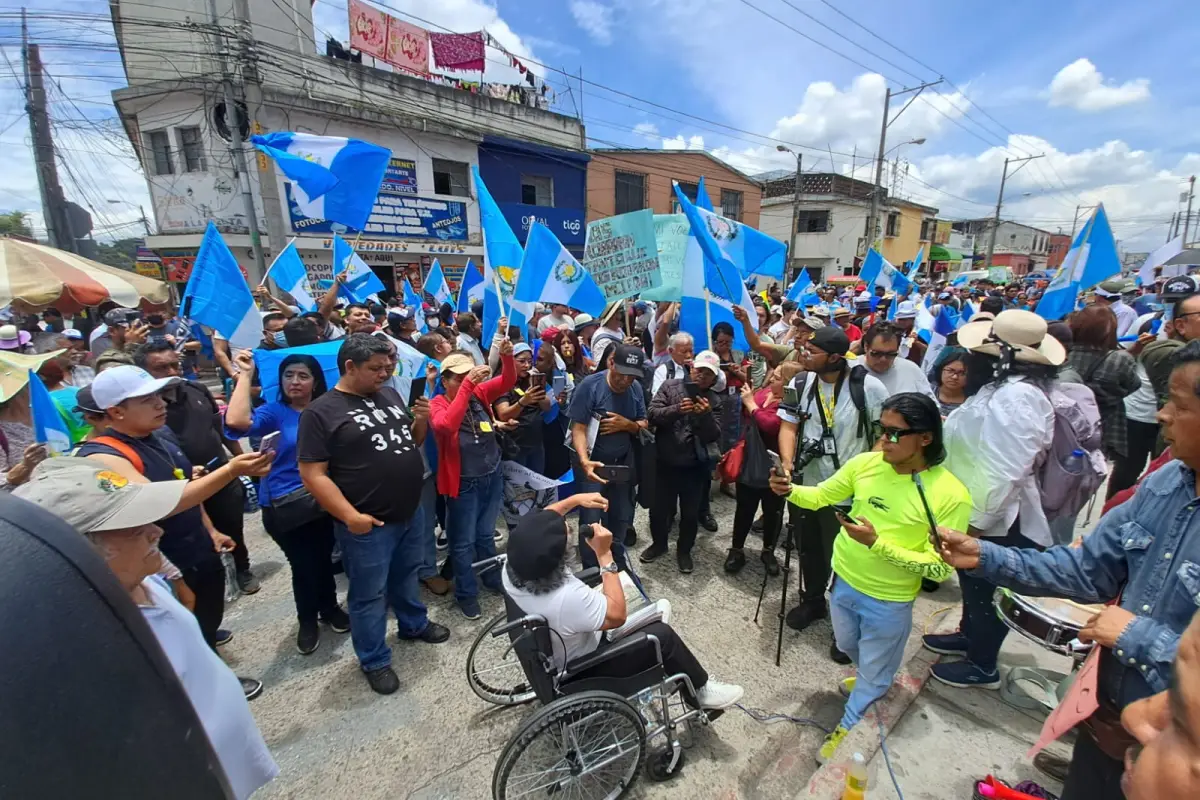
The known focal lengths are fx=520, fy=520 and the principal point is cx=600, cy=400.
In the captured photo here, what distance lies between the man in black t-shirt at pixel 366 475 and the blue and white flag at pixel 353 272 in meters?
5.30

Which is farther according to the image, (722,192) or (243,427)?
(722,192)

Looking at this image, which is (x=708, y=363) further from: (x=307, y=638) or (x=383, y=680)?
(x=307, y=638)

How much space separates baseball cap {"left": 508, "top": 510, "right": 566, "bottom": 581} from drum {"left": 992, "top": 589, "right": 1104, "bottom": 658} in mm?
1708

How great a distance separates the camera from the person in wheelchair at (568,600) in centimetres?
218

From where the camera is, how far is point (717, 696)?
99.7 inches

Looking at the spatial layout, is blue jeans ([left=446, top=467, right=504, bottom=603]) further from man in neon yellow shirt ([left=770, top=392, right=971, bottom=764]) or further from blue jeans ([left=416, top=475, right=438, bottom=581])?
man in neon yellow shirt ([left=770, top=392, right=971, bottom=764])

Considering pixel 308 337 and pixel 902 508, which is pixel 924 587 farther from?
pixel 308 337

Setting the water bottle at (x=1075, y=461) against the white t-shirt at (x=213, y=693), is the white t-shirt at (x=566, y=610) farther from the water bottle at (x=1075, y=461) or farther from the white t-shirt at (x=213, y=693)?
the water bottle at (x=1075, y=461)

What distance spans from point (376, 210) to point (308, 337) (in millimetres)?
13904

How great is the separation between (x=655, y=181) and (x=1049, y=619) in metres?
25.9

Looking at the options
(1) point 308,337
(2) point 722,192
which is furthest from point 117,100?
(2) point 722,192

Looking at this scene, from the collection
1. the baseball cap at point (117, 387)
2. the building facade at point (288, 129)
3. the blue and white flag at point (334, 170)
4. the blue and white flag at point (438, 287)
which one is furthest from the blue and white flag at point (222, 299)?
the building facade at point (288, 129)

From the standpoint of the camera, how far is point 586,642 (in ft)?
7.68

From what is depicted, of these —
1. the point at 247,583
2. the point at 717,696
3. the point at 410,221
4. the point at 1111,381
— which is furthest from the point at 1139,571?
the point at 410,221
